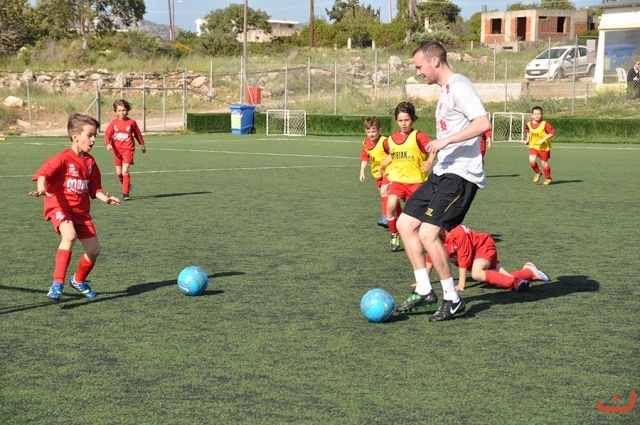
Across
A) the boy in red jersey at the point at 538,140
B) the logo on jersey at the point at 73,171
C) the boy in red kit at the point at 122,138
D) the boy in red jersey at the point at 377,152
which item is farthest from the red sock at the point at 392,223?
the boy in red jersey at the point at 538,140

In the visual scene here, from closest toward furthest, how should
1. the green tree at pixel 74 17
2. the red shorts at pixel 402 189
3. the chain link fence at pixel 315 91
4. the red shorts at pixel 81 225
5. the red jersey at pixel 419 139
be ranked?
the red shorts at pixel 81 225 → the red jersey at pixel 419 139 → the red shorts at pixel 402 189 → the chain link fence at pixel 315 91 → the green tree at pixel 74 17

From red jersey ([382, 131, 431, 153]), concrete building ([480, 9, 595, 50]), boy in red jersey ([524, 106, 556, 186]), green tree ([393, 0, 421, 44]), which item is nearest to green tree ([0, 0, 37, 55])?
green tree ([393, 0, 421, 44])

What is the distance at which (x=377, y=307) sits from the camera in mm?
6961

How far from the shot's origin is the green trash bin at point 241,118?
3853 centimetres

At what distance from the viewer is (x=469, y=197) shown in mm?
6980

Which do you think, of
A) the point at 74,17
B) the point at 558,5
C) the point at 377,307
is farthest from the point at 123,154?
the point at 558,5

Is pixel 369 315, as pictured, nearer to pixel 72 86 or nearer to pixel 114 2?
pixel 72 86

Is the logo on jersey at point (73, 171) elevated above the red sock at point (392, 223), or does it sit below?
above

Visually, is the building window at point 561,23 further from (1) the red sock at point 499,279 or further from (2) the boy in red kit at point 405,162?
(1) the red sock at point 499,279

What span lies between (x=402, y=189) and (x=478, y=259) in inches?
88.7

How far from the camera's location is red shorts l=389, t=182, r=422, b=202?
10.2 m

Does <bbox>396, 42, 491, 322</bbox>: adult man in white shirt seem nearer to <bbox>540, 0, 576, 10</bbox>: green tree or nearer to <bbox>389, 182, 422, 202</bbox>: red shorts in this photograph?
<bbox>389, 182, 422, 202</bbox>: red shorts

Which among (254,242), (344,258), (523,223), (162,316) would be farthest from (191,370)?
(523,223)

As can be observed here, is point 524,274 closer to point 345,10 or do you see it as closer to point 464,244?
point 464,244
